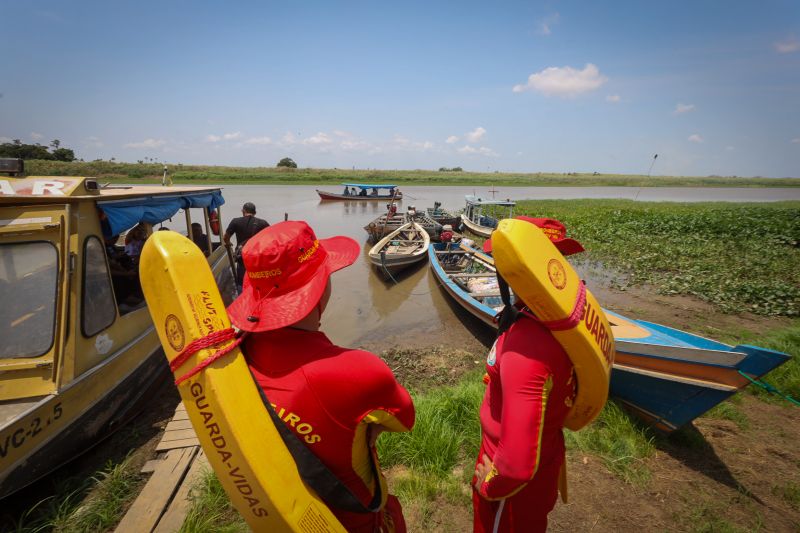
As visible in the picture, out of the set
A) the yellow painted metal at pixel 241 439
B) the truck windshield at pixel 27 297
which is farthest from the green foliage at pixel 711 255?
the truck windshield at pixel 27 297

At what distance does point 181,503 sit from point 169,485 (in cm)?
28

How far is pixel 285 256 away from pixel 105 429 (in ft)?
12.5

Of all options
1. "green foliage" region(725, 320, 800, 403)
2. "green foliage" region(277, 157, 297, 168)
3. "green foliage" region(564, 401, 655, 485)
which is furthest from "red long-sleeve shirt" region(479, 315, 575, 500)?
"green foliage" region(277, 157, 297, 168)

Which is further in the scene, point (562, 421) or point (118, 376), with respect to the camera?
point (118, 376)

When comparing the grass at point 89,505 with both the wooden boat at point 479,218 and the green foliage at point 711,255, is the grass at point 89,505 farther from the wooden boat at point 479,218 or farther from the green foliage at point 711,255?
the wooden boat at point 479,218

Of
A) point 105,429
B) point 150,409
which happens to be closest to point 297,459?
point 105,429

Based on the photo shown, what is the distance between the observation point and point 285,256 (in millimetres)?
1379

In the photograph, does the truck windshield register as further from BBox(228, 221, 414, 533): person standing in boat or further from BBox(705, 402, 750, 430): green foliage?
BBox(705, 402, 750, 430): green foliage

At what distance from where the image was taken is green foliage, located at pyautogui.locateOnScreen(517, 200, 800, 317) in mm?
8461

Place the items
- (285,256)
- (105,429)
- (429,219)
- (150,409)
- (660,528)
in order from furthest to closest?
(429,219), (150,409), (105,429), (660,528), (285,256)

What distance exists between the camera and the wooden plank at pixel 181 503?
2746 mm

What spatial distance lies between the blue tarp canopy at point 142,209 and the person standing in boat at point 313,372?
3335mm

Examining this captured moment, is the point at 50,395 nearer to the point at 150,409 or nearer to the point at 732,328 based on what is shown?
the point at 150,409

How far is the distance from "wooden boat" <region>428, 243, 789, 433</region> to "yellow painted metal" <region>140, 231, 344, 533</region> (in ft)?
11.6
